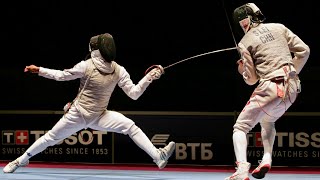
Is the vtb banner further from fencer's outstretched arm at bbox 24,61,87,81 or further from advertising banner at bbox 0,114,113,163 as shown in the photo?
fencer's outstretched arm at bbox 24,61,87,81

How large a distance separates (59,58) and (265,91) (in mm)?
4161

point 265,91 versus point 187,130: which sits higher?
point 265,91

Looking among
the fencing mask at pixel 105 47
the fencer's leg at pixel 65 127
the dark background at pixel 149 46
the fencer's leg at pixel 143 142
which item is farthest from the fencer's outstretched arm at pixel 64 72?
the dark background at pixel 149 46

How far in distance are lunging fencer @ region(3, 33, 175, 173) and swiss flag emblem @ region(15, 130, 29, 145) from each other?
1.54 metres

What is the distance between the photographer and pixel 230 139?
721 centimetres

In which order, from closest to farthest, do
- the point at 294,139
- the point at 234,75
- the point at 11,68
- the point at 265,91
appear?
1. the point at 265,91
2. the point at 294,139
3. the point at 234,75
4. the point at 11,68

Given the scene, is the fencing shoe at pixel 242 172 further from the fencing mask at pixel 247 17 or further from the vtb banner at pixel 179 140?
the vtb banner at pixel 179 140

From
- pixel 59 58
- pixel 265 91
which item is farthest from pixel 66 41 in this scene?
pixel 265 91

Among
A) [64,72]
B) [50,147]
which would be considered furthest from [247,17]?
[50,147]

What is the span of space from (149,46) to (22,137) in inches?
79.9

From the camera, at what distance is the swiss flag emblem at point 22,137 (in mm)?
7516

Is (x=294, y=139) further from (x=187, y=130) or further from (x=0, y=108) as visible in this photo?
(x=0, y=108)

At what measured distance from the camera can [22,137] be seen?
7523mm

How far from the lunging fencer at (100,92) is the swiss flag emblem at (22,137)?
154cm
